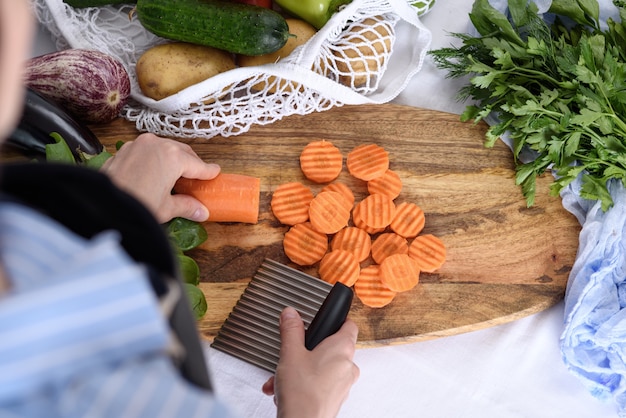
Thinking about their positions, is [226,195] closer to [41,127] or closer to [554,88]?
[41,127]

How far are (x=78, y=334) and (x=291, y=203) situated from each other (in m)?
0.81

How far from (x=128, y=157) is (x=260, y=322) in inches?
13.6

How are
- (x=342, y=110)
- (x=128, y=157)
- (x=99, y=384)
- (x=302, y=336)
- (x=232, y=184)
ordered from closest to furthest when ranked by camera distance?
(x=99, y=384), (x=302, y=336), (x=128, y=157), (x=232, y=184), (x=342, y=110)

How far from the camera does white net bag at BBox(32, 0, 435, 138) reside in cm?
123

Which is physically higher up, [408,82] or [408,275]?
[408,82]

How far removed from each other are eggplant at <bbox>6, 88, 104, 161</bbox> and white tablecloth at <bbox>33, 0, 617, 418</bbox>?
44cm

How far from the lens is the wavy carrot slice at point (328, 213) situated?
116cm

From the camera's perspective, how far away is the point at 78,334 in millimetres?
378

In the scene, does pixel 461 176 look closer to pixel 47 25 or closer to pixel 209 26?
pixel 209 26

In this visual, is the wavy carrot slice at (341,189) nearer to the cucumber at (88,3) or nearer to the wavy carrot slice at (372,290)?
the wavy carrot slice at (372,290)

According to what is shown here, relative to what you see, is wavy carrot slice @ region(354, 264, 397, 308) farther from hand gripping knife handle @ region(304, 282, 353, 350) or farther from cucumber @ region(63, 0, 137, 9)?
cucumber @ region(63, 0, 137, 9)

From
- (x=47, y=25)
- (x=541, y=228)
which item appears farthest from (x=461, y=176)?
(x=47, y=25)

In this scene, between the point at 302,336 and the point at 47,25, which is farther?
the point at 47,25

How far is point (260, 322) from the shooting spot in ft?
3.51
